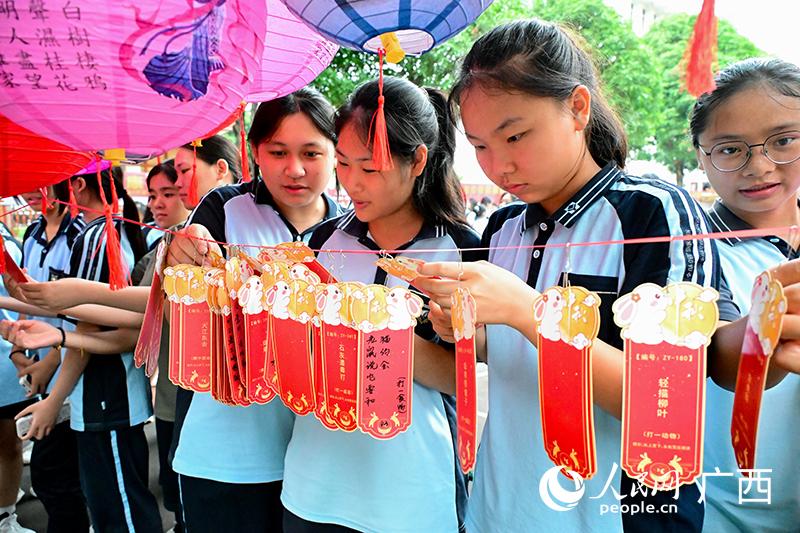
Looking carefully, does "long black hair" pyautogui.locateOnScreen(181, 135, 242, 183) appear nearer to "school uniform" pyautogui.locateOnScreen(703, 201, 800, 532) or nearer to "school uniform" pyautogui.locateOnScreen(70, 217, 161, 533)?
"school uniform" pyautogui.locateOnScreen(70, 217, 161, 533)

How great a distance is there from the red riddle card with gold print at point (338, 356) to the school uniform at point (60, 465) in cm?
149

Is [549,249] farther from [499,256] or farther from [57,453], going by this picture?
[57,453]

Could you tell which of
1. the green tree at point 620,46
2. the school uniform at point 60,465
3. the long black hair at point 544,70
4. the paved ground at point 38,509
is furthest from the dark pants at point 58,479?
the green tree at point 620,46

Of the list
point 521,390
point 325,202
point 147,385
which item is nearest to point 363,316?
point 521,390

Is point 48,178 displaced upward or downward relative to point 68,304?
upward

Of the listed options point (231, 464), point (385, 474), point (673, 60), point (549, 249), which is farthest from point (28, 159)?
point (673, 60)

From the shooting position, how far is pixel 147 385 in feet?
6.08

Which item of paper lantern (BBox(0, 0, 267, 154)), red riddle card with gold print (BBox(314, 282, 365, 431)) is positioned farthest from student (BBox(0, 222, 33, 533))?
red riddle card with gold print (BBox(314, 282, 365, 431))

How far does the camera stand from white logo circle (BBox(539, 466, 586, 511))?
32.9 inches

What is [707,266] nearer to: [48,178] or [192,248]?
[192,248]

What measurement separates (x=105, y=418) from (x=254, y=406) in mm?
779

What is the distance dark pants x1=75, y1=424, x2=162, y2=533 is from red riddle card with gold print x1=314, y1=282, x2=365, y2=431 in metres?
1.14

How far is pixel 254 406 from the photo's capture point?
126cm

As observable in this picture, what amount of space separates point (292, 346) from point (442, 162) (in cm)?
51
